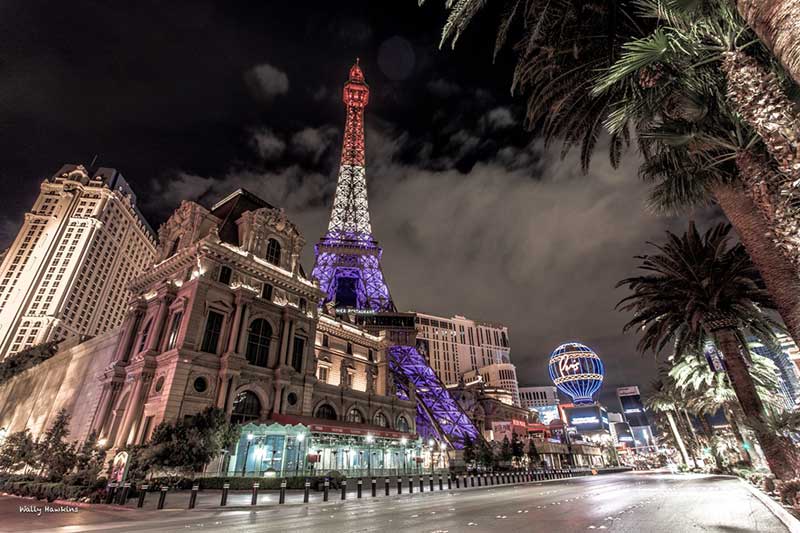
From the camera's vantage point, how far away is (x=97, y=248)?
11144 cm

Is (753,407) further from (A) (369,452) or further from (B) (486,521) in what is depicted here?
(A) (369,452)

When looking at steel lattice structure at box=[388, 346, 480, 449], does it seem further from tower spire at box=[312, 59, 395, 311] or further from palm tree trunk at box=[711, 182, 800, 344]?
palm tree trunk at box=[711, 182, 800, 344]

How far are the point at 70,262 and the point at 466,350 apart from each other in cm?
13214

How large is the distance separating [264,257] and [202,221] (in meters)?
6.71

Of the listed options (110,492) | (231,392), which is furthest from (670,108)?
(231,392)

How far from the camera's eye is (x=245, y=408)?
2958 centimetres

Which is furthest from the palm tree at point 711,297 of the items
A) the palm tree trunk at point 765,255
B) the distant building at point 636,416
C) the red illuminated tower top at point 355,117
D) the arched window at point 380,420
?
the distant building at point 636,416

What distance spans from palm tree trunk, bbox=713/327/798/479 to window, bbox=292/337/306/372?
103 feet

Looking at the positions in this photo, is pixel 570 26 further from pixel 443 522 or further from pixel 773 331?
pixel 773 331

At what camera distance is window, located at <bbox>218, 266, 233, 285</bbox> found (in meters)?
31.8

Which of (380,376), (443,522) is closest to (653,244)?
(443,522)

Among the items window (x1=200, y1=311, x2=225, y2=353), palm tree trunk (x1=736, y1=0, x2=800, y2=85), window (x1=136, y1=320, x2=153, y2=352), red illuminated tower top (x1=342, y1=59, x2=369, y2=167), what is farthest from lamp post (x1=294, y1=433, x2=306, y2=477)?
red illuminated tower top (x1=342, y1=59, x2=369, y2=167)

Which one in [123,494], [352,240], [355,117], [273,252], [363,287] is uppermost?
[355,117]

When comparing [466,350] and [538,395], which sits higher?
[466,350]
